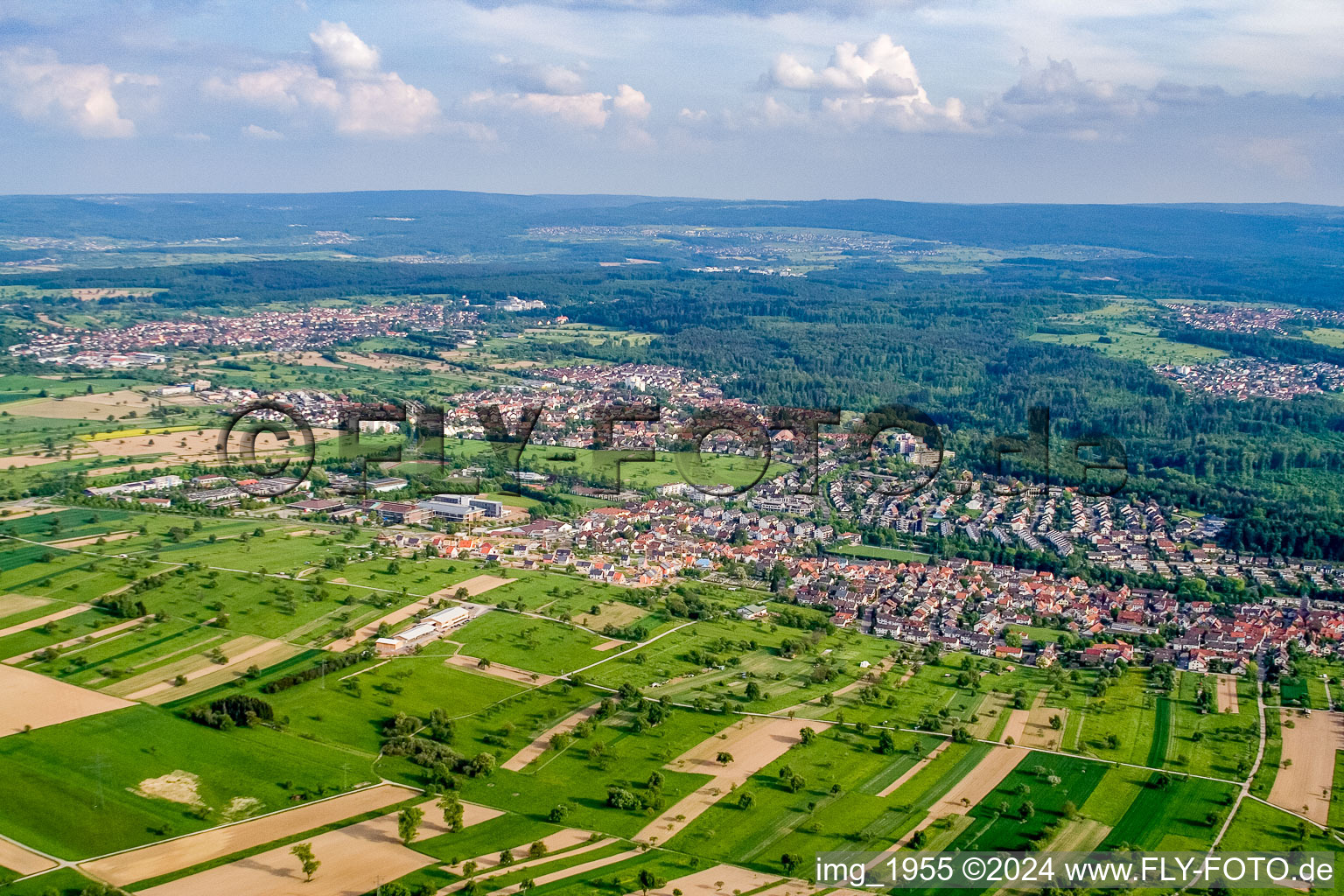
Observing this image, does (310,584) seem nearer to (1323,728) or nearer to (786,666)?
(786,666)

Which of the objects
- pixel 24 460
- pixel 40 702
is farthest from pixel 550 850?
pixel 24 460

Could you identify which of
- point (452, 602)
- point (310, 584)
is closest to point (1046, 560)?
point (452, 602)

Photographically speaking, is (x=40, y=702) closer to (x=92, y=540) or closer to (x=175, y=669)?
(x=175, y=669)

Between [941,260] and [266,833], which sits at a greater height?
[941,260]

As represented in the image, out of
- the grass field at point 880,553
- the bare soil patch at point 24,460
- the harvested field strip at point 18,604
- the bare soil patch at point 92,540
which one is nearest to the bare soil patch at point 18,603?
the harvested field strip at point 18,604

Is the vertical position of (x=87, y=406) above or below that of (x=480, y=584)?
above

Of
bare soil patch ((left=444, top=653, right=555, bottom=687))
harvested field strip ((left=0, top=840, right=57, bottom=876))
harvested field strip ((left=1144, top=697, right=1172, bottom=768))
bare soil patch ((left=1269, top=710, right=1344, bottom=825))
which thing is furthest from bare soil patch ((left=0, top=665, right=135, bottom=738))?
bare soil patch ((left=1269, top=710, right=1344, bottom=825))
